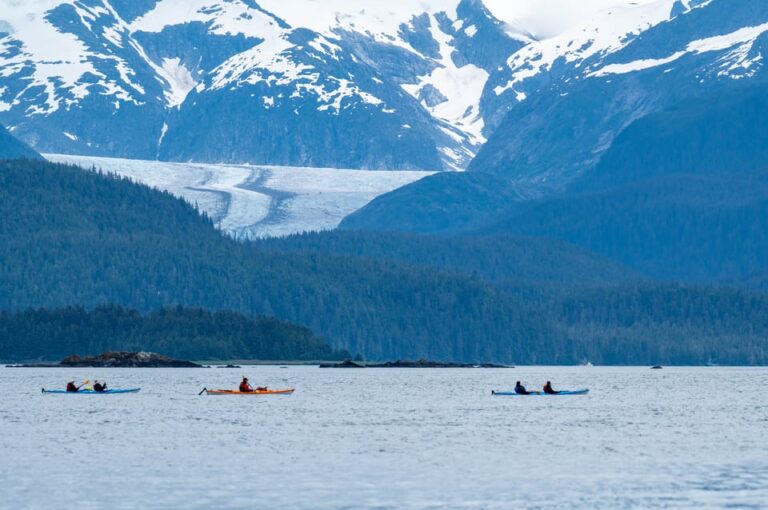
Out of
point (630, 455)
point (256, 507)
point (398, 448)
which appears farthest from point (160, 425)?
point (256, 507)

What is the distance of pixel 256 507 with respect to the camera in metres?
102

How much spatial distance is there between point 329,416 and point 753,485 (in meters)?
63.1

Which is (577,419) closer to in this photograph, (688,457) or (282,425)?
(282,425)

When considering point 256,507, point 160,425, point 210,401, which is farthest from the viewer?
point 210,401

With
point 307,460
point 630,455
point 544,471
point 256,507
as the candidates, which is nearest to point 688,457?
point 630,455

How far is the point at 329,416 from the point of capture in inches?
6639

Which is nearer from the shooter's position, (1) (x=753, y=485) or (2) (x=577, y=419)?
(1) (x=753, y=485)

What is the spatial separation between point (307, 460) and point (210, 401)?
6955 cm

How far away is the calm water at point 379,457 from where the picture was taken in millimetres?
106062

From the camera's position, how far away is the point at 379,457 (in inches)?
4985

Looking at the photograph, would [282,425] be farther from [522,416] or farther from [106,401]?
[106,401]

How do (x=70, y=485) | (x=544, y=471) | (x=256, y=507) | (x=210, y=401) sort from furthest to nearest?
1. (x=210, y=401)
2. (x=544, y=471)
3. (x=70, y=485)
4. (x=256, y=507)

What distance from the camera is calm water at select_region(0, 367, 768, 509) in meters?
106

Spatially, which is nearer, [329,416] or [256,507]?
[256,507]
